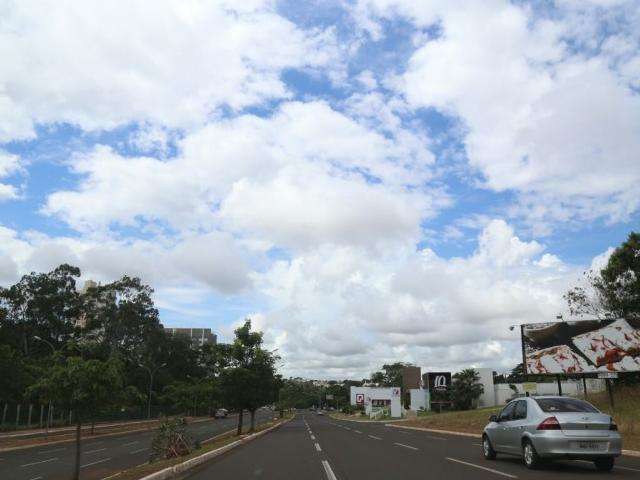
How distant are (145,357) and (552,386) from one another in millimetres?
55815

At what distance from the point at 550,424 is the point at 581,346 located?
2516cm

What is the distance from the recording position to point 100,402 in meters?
14.4

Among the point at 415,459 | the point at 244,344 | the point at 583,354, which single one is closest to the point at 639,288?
the point at 583,354

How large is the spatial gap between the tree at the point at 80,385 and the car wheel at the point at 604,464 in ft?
38.3

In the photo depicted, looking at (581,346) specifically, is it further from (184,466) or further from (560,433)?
(184,466)

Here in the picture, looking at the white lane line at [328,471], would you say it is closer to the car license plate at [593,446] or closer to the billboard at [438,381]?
the car license plate at [593,446]

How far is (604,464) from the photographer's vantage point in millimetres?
11977

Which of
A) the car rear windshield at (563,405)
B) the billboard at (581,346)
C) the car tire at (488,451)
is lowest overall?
the car tire at (488,451)

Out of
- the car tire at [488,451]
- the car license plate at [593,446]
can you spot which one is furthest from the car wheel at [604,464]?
the car tire at [488,451]

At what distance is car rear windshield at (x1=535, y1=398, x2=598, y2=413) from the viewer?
40.2 ft

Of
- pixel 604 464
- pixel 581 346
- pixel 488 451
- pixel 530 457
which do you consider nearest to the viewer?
pixel 604 464

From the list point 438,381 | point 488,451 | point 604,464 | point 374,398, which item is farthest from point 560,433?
point 374,398

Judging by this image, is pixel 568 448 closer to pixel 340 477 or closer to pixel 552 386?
pixel 340 477

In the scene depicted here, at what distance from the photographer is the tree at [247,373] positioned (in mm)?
35938
